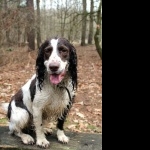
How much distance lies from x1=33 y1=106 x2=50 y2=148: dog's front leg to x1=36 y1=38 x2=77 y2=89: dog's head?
0.25 meters

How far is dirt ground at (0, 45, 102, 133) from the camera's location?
146 inches

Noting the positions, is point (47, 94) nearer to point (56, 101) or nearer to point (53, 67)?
point (56, 101)

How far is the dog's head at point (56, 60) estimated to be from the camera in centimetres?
161

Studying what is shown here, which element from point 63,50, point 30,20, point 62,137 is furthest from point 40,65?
point 30,20

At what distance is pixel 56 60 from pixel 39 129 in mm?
624

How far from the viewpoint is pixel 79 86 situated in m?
5.55

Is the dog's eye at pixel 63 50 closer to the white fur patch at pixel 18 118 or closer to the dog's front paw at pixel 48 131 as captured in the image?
the white fur patch at pixel 18 118

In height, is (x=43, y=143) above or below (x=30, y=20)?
below

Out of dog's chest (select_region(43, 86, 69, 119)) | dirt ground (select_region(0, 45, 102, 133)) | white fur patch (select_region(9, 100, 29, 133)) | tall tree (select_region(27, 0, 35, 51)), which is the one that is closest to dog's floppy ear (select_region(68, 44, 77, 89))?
dog's chest (select_region(43, 86, 69, 119))

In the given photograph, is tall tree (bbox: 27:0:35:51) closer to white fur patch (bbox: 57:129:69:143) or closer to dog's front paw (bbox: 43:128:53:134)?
dog's front paw (bbox: 43:128:53:134)

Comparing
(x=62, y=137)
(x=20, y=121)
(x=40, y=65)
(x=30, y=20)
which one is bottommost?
(x=62, y=137)
